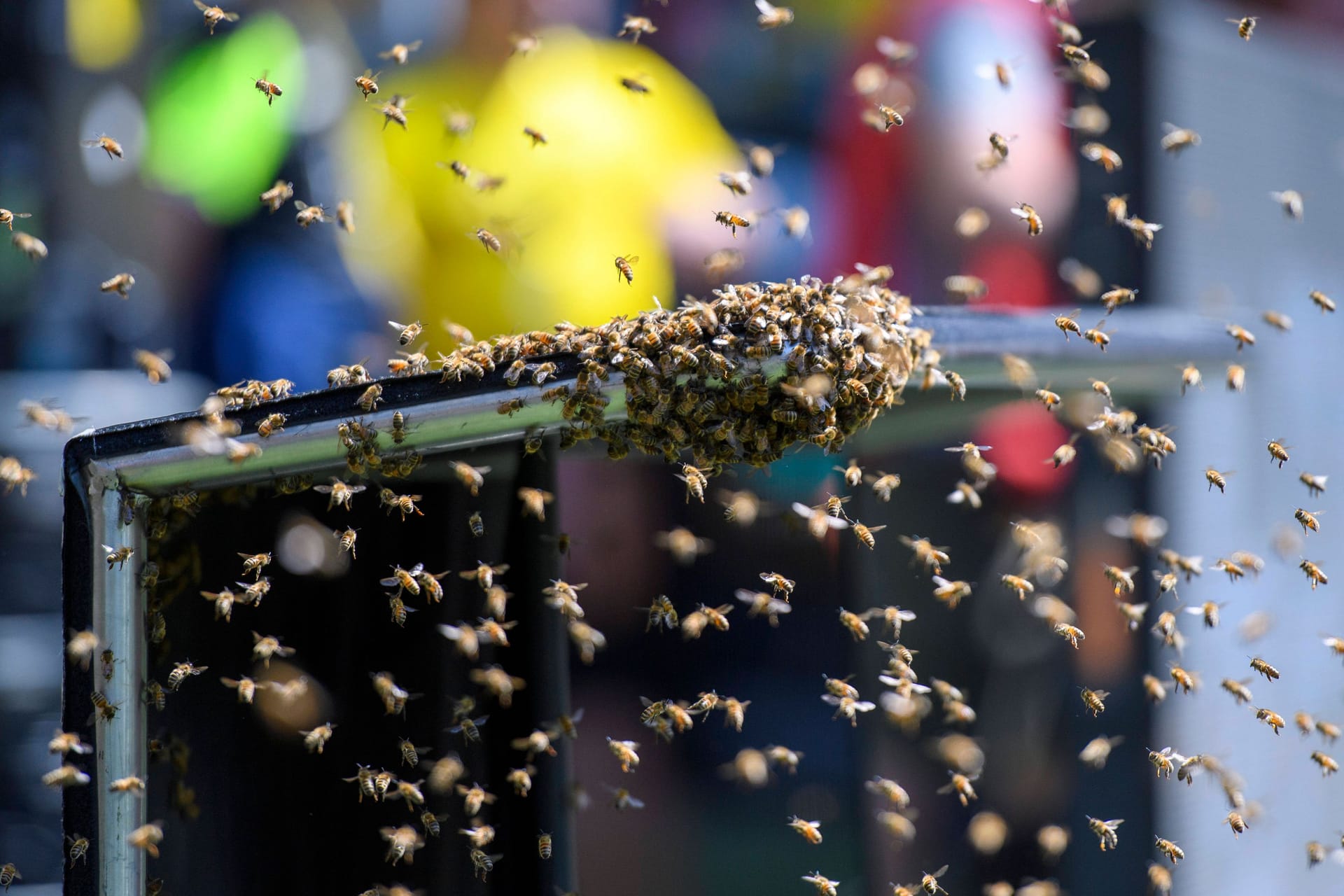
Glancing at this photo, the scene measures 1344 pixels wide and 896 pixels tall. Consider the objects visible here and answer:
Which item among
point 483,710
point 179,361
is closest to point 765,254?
point 179,361

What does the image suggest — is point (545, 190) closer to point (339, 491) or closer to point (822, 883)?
point (339, 491)

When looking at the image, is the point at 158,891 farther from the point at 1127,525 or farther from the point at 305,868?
the point at 1127,525

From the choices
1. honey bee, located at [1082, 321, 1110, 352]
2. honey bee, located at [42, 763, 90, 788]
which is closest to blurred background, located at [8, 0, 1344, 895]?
honey bee, located at [1082, 321, 1110, 352]

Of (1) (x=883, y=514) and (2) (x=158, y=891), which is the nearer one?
(2) (x=158, y=891)

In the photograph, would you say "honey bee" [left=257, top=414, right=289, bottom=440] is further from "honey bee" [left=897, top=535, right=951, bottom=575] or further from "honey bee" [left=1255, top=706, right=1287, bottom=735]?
"honey bee" [left=1255, top=706, right=1287, bottom=735]

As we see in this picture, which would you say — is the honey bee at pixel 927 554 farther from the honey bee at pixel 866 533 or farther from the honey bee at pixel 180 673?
the honey bee at pixel 180 673

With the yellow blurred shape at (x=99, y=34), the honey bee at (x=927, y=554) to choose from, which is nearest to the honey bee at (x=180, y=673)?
the honey bee at (x=927, y=554)
